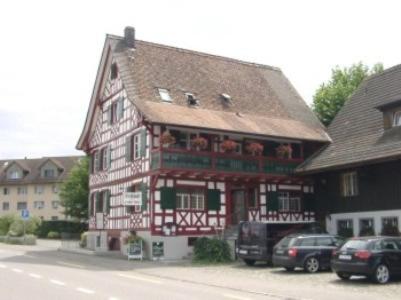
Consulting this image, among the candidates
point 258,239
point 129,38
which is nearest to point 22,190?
point 129,38

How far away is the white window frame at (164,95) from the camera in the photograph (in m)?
32.7

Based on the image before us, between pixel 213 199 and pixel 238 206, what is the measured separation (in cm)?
231

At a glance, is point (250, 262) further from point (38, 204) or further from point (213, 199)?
point (38, 204)

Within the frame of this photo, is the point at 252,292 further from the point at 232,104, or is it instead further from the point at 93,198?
the point at 93,198

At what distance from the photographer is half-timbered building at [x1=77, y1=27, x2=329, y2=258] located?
99.6 ft

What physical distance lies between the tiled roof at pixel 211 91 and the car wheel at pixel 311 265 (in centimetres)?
1011

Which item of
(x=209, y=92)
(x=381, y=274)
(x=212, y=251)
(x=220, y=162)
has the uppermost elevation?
(x=209, y=92)

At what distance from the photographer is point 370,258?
60.1 ft

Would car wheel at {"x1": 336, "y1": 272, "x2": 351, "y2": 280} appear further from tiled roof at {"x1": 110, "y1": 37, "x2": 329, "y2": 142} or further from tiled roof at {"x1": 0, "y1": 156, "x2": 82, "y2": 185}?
tiled roof at {"x1": 0, "y1": 156, "x2": 82, "y2": 185}

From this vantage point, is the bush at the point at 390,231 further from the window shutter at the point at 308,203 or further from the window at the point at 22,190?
the window at the point at 22,190

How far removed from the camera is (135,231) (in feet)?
105

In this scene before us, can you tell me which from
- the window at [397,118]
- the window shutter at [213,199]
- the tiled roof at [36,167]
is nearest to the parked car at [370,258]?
the window at [397,118]

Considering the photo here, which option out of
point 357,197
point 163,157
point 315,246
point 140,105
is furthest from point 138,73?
point 315,246

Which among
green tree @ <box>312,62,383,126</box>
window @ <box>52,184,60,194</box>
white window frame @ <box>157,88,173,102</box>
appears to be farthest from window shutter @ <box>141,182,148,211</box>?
window @ <box>52,184,60,194</box>
